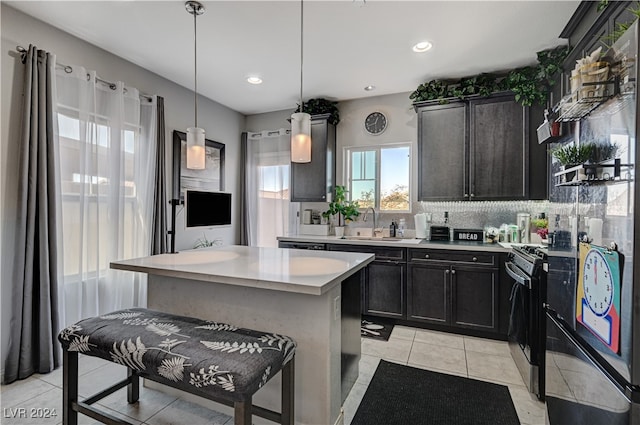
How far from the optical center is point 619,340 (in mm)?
1074

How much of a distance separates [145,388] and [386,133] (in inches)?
146

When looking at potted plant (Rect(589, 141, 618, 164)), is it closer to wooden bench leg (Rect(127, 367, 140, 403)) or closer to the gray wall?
wooden bench leg (Rect(127, 367, 140, 403))

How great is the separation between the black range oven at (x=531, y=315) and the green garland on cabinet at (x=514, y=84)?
5.50 feet

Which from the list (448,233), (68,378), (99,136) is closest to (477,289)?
(448,233)

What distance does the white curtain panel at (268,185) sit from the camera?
4.58 m

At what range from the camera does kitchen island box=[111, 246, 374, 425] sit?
65.6 inches

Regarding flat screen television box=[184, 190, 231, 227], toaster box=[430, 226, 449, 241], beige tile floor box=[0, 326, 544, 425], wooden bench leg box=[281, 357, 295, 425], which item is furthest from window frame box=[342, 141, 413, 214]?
→ wooden bench leg box=[281, 357, 295, 425]

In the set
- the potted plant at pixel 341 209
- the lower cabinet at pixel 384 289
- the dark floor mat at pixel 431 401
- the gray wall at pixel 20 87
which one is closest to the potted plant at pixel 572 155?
the dark floor mat at pixel 431 401

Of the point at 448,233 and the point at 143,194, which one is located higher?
the point at 143,194

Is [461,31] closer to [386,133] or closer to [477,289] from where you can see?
[386,133]

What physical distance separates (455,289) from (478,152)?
59.9 inches

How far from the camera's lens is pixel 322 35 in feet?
8.80

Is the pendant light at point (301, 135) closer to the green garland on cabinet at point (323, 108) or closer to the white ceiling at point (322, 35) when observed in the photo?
the white ceiling at point (322, 35)

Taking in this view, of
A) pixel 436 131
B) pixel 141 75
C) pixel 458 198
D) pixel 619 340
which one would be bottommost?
pixel 619 340
